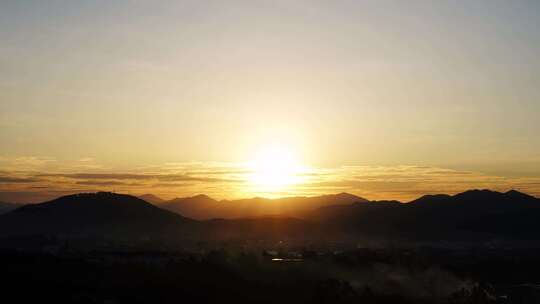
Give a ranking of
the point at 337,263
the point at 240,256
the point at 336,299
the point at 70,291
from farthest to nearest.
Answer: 1. the point at 337,263
2. the point at 240,256
3. the point at 70,291
4. the point at 336,299

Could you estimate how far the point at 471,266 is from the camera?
7544 inches

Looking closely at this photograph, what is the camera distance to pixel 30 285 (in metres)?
100

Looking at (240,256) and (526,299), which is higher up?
(240,256)

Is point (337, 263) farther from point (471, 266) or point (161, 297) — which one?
point (471, 266)

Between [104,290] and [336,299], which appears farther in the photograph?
[104,290]

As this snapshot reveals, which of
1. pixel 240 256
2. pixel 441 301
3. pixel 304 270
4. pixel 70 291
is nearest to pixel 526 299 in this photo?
pixel 441 301

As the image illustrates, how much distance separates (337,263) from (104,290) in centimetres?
5477

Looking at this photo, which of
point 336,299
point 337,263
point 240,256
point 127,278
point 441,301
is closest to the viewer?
point 336,299

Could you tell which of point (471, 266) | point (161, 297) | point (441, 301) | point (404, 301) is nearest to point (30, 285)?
point (161, 297)

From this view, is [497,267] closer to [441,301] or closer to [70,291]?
[441,301]

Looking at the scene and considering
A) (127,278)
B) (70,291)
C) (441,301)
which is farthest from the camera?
(127,278)

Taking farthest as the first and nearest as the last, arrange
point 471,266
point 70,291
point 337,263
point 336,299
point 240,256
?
point 471,266 < point 337,263 < point 240,256 < point 70,291 < point 336,299

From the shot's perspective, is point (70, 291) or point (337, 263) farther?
point (337, 263)

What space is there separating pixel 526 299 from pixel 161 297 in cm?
7215
